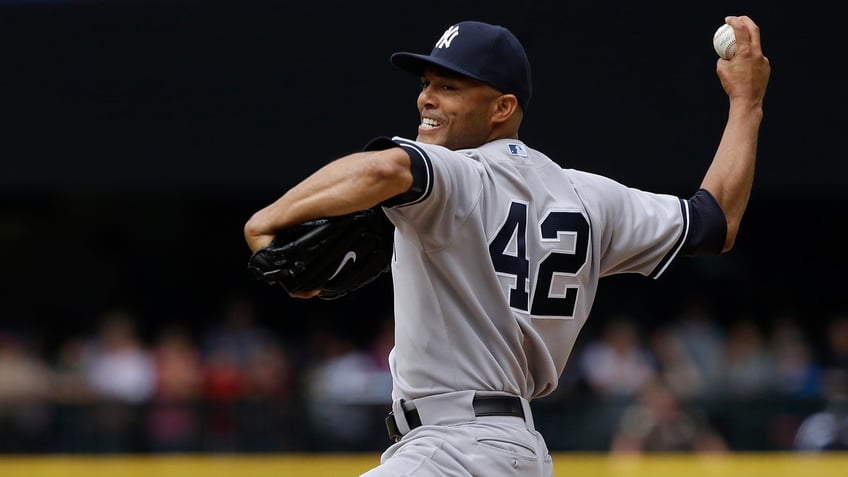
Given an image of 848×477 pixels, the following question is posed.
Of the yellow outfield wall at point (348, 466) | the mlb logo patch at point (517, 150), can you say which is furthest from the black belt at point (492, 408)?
the yellow outfield wall at point (348, 466)

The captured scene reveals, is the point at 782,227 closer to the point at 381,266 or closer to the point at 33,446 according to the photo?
the point at 33,446

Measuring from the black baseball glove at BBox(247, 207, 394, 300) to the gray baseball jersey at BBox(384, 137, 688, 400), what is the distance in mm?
76

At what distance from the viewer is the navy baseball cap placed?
11.2ft

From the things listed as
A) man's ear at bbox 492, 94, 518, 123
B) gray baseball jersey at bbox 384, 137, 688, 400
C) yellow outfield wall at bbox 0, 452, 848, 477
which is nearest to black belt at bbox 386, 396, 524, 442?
gray baseball jersey at bbox 384, 137, 688, 400

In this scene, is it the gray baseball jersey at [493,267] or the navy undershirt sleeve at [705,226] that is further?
the navy undershirt sleeve at [705,226]

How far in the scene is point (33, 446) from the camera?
30.0ft

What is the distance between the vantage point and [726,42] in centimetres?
387

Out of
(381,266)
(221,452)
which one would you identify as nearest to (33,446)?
(221,452)

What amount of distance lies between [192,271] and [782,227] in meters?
5.60

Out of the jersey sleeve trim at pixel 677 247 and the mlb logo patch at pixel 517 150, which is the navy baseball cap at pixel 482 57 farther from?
the jersey sleeve trim at pixel 677 247

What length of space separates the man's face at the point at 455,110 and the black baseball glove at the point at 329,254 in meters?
0.30

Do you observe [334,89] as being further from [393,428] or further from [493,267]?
[493,267]

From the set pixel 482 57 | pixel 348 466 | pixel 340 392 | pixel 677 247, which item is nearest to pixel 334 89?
pixel 340 392

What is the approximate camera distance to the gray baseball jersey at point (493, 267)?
316 centimetres
